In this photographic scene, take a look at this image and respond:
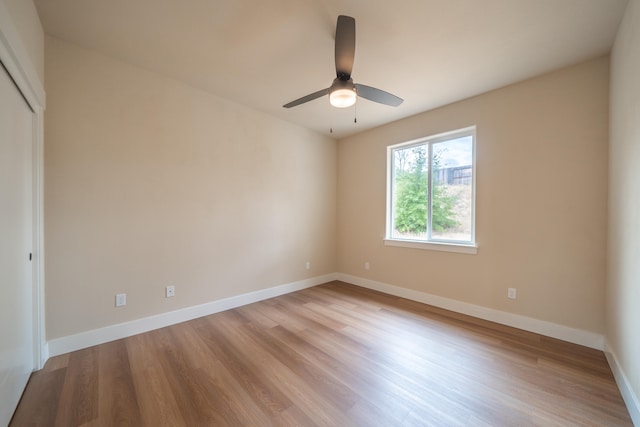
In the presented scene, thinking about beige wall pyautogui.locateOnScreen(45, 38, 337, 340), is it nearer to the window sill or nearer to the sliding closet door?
the sliding closet door

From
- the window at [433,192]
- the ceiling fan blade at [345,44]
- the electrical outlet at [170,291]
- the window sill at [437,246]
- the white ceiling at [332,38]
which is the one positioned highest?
the white ceiling at [332,38]

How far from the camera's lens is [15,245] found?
1.62 meters

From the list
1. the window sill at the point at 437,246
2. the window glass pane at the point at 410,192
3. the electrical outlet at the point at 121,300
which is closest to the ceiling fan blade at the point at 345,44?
the window glass pane at the point at 410,192

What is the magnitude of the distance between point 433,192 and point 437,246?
29.9 inches

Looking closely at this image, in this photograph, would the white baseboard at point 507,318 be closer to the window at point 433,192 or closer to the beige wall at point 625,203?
the beige wall at point 625,203

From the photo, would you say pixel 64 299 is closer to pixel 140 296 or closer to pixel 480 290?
pixel 140 296

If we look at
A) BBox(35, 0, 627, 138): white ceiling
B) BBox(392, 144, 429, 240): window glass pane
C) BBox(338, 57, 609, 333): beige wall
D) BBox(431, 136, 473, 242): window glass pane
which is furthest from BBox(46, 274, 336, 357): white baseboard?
BBox(35, 0, 627, 138): white ceiling

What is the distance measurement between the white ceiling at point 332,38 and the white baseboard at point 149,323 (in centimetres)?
259

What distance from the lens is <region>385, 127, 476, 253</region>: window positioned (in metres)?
3.17

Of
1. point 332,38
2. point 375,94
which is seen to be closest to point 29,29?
point 332,38

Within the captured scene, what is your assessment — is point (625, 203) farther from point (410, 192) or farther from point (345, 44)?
point (345, 44)

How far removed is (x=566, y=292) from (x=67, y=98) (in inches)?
195

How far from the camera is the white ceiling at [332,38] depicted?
1.77 meters

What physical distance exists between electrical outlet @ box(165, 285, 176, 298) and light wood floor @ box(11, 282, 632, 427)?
1.17 feet
